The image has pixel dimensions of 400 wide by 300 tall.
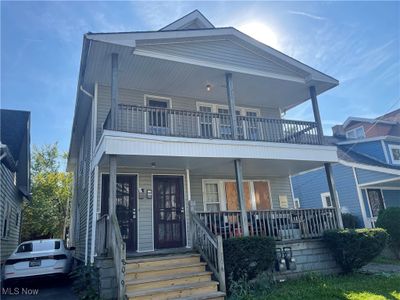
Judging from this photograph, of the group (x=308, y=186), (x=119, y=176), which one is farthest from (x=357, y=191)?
(x=119, y=176)

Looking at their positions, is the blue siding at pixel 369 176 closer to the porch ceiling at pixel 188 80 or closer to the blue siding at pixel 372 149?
the blue siding at pixel 372 149

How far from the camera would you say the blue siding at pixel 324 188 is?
51.3ft

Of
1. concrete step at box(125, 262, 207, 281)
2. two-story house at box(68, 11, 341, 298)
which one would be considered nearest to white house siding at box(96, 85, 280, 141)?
two-story house at box(68, 11, 341, 298)

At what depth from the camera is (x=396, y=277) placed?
8.24 meters

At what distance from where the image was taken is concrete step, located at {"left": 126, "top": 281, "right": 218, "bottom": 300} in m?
5.68

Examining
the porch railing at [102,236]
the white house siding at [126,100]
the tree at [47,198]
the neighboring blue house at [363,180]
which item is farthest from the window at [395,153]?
the tree at [47,198]

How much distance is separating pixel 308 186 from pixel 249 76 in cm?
1149

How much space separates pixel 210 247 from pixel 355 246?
4355 millimetres

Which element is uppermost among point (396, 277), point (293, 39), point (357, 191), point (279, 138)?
point (293, 39)

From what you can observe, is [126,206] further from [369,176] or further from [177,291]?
[369,176]

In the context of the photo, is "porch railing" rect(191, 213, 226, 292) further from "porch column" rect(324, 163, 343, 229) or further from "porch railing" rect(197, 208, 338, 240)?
"porch column" rect(324, 163, 343, 229)

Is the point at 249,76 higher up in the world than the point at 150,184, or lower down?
higher up

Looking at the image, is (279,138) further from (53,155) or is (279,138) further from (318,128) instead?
(53,155)

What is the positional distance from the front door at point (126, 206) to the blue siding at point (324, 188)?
1226 centimetres
